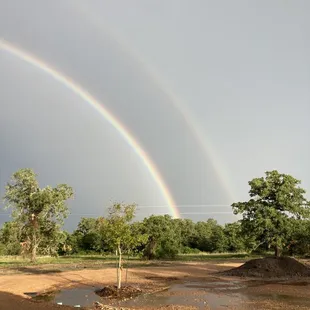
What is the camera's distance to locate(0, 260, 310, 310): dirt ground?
858 inches

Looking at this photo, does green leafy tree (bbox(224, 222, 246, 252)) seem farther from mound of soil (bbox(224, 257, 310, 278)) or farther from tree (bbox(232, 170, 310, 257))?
mound of soil (bbox(224, 257, 310, 278))

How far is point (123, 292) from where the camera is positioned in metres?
25.4

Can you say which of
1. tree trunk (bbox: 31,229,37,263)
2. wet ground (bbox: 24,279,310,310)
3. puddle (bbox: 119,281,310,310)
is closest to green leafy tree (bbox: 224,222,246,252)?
tree trunk (bbox: 31,229,37,263)

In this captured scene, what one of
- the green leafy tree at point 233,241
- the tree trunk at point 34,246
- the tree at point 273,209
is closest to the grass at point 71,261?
the tree trunk at point 34,246

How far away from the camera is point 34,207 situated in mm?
56656

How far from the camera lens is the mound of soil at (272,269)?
38.9 m

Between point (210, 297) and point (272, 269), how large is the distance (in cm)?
1746

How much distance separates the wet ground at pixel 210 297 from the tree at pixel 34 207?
2975 centimetres

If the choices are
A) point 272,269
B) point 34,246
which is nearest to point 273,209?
point 272,269

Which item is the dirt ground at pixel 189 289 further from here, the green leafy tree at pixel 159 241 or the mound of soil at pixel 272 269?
the green leafy tree at pixel 159 241

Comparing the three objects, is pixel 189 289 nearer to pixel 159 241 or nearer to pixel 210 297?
pixel 210 297

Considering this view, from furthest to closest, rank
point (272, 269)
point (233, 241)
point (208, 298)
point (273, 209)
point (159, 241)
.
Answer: point (233, 241) → point (159, 241) → point (273, 209) → point (272, 269) → point (208, 298)

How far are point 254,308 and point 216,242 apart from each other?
75.6 m

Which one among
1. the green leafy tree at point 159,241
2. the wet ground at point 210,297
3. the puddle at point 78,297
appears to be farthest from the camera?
the green leafy tree at point 159,241
